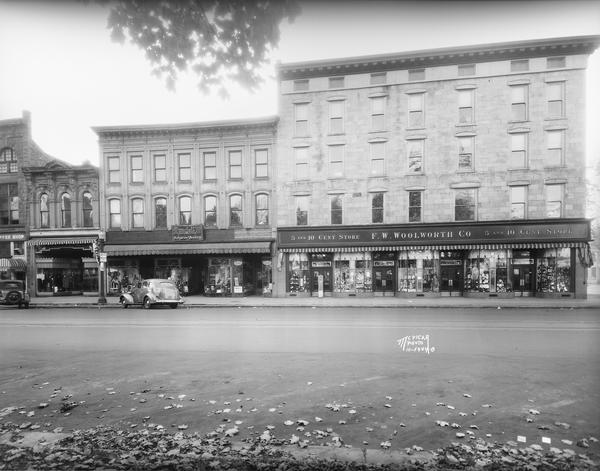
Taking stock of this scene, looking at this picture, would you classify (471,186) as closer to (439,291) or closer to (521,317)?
(439,291)

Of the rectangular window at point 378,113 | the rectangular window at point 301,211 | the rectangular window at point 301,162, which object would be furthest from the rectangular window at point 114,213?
the rectangular window at point 378,113

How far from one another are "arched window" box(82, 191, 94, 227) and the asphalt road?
1637 cm

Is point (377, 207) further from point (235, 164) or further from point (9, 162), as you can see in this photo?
point (9, 162)

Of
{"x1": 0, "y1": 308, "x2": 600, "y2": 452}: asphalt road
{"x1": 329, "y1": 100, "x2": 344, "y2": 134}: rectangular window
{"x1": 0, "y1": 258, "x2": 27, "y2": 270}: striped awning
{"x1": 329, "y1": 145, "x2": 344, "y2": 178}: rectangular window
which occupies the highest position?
{"x1": 329, "y1": 100, "x2": 344, "y2": 134}: rectangular window

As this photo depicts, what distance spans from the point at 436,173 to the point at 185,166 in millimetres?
17120

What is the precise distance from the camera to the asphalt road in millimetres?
4168

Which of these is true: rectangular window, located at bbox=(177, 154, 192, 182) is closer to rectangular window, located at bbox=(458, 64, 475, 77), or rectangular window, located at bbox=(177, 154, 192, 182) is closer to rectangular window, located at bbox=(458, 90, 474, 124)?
rectangular window, located at bbox=(458, 90, 474, 124)

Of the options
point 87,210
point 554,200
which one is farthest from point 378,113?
point 87,210

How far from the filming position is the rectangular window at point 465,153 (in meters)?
20.9

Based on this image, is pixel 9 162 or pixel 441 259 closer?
pixel 441 259

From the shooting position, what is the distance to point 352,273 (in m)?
22.2

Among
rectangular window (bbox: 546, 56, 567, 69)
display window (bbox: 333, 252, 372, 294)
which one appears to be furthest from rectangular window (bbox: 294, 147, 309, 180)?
rectangular window (bbox: 546, 56, 567, 69)

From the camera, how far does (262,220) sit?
23.2 m

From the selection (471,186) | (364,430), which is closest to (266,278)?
(471,186)
